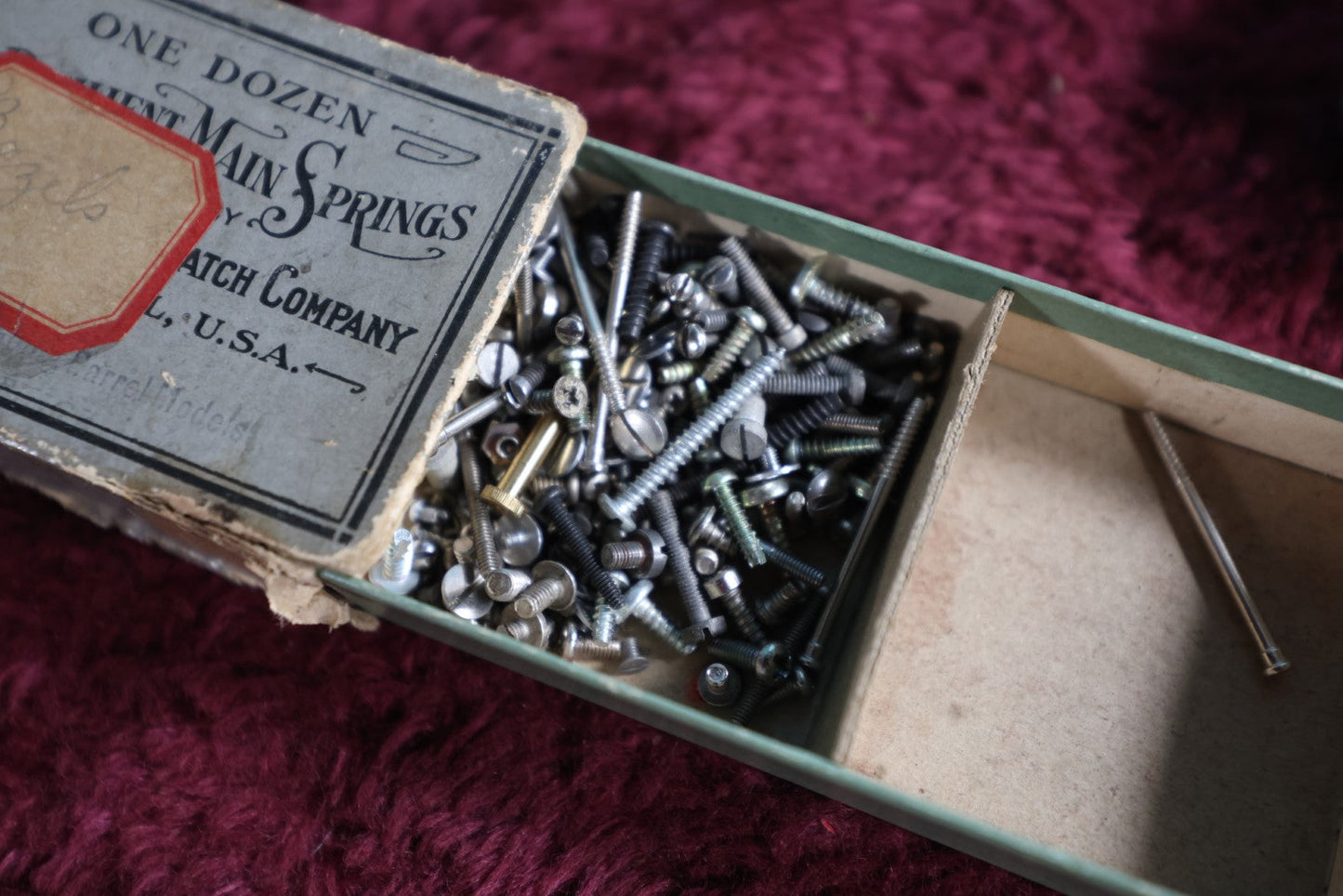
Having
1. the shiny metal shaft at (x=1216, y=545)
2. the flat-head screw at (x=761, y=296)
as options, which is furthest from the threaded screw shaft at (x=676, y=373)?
the shiny metal shaft at (x=1216, y=545)

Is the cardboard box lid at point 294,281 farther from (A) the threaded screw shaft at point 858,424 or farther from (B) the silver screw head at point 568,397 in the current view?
(A) the threaded screw shaft at point 858,424

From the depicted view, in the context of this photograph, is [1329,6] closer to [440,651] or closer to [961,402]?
[961,402]

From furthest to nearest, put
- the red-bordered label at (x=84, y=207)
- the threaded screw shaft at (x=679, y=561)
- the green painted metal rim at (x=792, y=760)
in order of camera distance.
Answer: the threaded screw shaft at (x=679, y=561) → the red-bordered label at (x=84, y=207) → the green painted metal rim at (x=792, y=760)

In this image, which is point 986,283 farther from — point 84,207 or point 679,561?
point 84,207

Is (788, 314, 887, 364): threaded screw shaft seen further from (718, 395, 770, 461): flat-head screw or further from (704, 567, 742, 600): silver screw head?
(704, 567, 742, 600): silver screw head

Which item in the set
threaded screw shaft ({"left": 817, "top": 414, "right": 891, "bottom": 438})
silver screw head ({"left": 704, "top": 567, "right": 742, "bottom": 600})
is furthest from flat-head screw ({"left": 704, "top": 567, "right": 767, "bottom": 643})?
threaded screw shaft ({"left": 817, "top": 414, "right": 891, "bottom": 438})

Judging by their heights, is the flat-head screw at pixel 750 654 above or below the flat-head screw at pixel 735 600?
below

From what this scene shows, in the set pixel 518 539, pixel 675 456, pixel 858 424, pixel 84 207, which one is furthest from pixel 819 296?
pixel 84 207

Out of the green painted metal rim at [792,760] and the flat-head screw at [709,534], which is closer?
the green painted metal rim at [792,760]

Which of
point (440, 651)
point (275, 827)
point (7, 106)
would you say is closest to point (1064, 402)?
point (440, 651)
